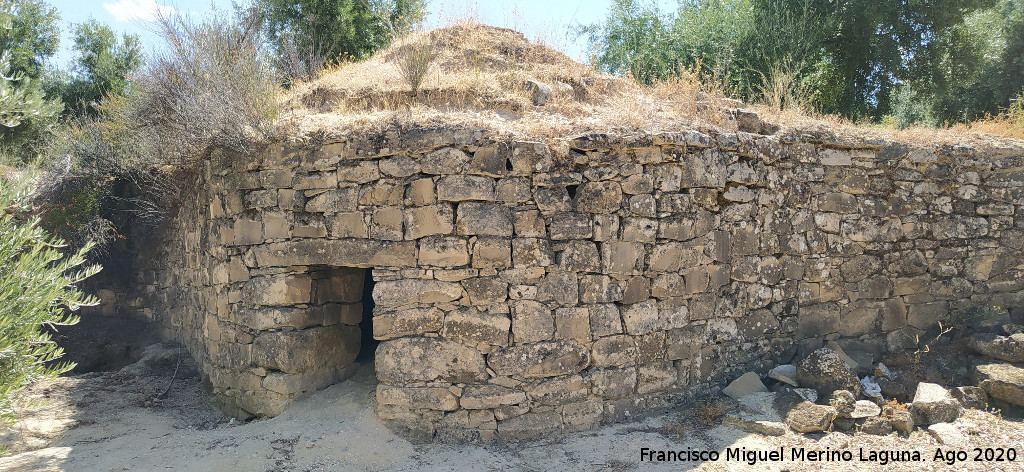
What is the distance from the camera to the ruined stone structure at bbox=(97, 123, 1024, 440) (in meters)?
4.67

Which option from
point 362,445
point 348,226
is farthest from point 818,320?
→ point 348,226

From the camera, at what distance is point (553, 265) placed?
15.5 ft

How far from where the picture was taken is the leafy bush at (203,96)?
5.22 m

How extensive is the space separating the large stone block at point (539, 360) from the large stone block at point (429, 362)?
137 millimetres

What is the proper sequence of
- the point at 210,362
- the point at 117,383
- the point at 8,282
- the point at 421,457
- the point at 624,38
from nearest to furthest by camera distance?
the point at 8,282
the point at 421,457
the point at 210,362
the point at 117,383
the point at 624,38

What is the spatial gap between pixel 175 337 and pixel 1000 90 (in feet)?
43.2

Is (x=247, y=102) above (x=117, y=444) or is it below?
above

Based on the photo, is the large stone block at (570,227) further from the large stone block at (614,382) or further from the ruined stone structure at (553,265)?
the large stone block at (614,382)

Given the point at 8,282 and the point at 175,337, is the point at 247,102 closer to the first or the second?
the point at 8,282

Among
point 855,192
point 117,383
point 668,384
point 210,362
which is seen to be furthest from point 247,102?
point 855,192

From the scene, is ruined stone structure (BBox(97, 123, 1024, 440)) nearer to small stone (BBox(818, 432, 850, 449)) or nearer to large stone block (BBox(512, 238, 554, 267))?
large stone block (BBox(512, 238, 554, 267))

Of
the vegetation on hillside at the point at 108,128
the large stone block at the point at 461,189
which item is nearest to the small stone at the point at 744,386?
the large stone block at the point at 461,189

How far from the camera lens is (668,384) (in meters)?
5.08

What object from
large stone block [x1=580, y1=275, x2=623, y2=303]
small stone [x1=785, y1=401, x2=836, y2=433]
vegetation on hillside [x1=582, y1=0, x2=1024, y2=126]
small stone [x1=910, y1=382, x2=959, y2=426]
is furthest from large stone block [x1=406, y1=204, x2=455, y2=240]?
vegetation on hillside [x1=582, y1=0, x2=1024, y2=126]
